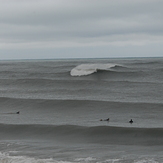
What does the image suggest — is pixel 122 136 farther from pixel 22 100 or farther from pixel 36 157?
pixel 22 100

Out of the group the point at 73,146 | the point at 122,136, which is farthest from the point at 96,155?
the point at 122,136

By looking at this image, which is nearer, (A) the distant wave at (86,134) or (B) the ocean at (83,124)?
(B) the ocean at (83,124)

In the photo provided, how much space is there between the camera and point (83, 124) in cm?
1864

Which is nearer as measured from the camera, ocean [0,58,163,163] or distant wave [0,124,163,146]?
ocean [0,58,163,163]

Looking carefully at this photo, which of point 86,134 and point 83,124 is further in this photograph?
point 83,124

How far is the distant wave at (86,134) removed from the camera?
16047 mm

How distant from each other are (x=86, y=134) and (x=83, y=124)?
5.63 feet

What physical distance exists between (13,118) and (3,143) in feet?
18.6

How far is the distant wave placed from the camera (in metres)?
16.0

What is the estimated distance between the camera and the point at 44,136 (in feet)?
56.1

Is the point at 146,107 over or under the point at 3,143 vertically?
over

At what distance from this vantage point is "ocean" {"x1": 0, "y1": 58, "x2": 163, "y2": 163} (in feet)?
43.2

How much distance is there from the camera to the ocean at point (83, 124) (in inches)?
519

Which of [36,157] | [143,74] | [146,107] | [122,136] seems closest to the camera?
[36,157]
